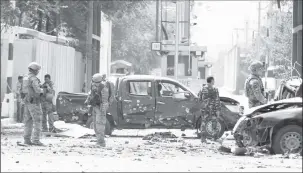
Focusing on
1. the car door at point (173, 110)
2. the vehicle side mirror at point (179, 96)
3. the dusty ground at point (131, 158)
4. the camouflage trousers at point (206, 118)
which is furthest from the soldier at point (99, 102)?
the vehicle side mirror at point (179, 96)

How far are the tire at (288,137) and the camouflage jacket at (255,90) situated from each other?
2.53 metres

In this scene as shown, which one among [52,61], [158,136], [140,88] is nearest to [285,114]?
[158,136]

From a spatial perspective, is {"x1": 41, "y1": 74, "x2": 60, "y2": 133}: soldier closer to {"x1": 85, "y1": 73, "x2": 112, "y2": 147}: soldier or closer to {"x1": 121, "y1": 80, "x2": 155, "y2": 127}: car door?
{"x1": 121, "y1": 80, "x2": 155, "y2": 127}: car door

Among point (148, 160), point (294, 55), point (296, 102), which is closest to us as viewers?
point (148, 160)

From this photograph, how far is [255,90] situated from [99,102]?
3362mm

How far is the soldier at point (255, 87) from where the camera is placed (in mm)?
16438

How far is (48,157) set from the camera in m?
13.5

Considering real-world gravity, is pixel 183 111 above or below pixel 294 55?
below

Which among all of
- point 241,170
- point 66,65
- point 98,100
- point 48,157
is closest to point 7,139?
point 98,100

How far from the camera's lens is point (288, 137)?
45.8ft

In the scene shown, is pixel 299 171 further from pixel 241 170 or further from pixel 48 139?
pixel 48 139

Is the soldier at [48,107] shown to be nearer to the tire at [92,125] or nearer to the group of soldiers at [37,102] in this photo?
the tire at [92,125]

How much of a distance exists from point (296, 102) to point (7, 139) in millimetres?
7185

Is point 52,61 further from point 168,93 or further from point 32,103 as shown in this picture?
point 32,103
